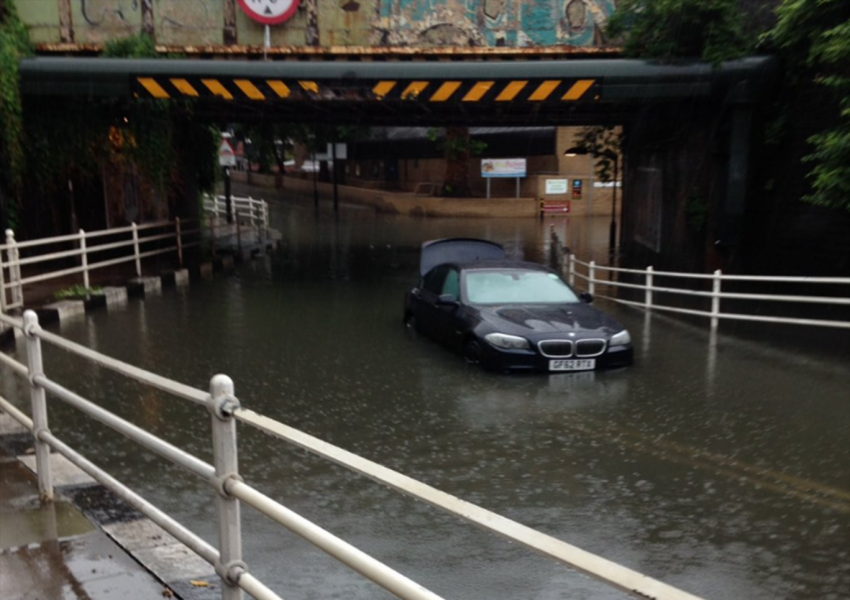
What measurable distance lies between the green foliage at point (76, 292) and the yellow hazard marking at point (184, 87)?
3.96m

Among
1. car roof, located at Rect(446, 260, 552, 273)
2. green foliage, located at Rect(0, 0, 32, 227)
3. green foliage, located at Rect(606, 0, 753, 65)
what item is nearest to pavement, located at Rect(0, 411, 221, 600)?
car roof, located at Rect(446, 260, 552, 273)

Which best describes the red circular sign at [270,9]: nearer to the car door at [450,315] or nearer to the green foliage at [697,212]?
the car door at [450,315]

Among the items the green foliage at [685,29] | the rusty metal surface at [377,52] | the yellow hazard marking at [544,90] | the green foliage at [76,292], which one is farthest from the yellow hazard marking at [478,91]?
the green foliage at [76,292]

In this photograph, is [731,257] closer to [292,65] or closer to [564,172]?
[292,65]

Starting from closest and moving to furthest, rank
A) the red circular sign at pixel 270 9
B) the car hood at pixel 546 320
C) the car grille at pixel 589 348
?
the car grille at pixel 589 348, the car hood at pixel 546 320, the red circular sign at pixel 270 9

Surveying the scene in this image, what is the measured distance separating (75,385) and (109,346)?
2336 millimetres

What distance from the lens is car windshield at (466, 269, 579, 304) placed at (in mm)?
12039

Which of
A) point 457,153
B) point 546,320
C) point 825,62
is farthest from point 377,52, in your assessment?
point 457,153

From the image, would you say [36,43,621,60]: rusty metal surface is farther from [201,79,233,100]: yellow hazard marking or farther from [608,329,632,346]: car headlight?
[608,329,632,346]: car headlight

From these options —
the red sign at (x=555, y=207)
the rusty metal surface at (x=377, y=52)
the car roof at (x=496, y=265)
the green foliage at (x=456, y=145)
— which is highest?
the rusty metal surface at (x=377, y=52)

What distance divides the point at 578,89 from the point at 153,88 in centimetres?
757

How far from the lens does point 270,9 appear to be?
1783 cm

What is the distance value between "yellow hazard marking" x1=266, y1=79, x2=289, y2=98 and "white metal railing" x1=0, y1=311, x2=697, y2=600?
11.4 meters

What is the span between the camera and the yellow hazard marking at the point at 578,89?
49.8ft
